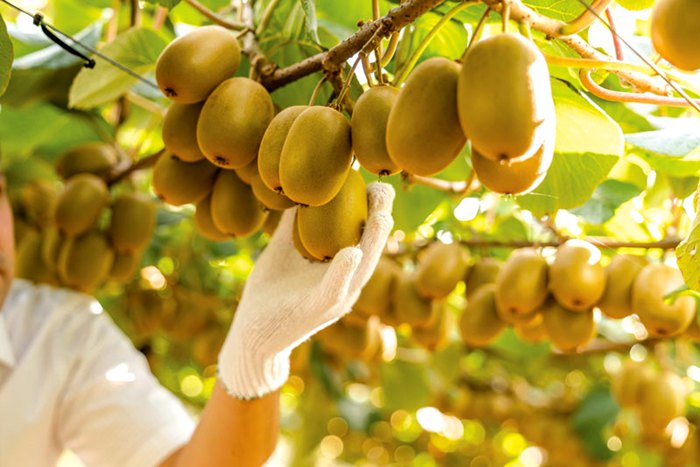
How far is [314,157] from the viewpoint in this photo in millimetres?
736

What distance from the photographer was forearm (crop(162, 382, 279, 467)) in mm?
1206

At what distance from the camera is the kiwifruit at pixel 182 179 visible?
104 centimetres

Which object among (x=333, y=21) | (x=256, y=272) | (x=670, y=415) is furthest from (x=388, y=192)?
(x=670, y=415)

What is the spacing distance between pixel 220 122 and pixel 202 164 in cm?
20

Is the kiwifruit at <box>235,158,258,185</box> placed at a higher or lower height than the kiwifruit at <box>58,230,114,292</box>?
higher

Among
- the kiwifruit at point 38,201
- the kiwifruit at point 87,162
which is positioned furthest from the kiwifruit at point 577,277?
the kiwifruit at point 38,201

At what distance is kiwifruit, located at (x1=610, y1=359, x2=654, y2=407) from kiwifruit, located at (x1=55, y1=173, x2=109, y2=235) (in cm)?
144

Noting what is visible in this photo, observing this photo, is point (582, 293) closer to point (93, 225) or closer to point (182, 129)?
point (182, 129)

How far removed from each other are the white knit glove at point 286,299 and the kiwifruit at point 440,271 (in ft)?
1.59

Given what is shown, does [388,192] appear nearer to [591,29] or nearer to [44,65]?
[591,29]

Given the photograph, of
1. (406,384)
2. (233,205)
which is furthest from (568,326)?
(406,384)

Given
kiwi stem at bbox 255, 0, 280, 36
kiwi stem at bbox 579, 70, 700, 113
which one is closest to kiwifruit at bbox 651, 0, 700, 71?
kiwi stem at bbox 579, 70, 700, 113

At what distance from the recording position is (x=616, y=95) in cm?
92

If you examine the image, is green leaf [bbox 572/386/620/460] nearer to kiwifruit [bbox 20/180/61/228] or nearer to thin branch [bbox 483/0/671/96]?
kiwifruit [bbox 20/180/61/228]
